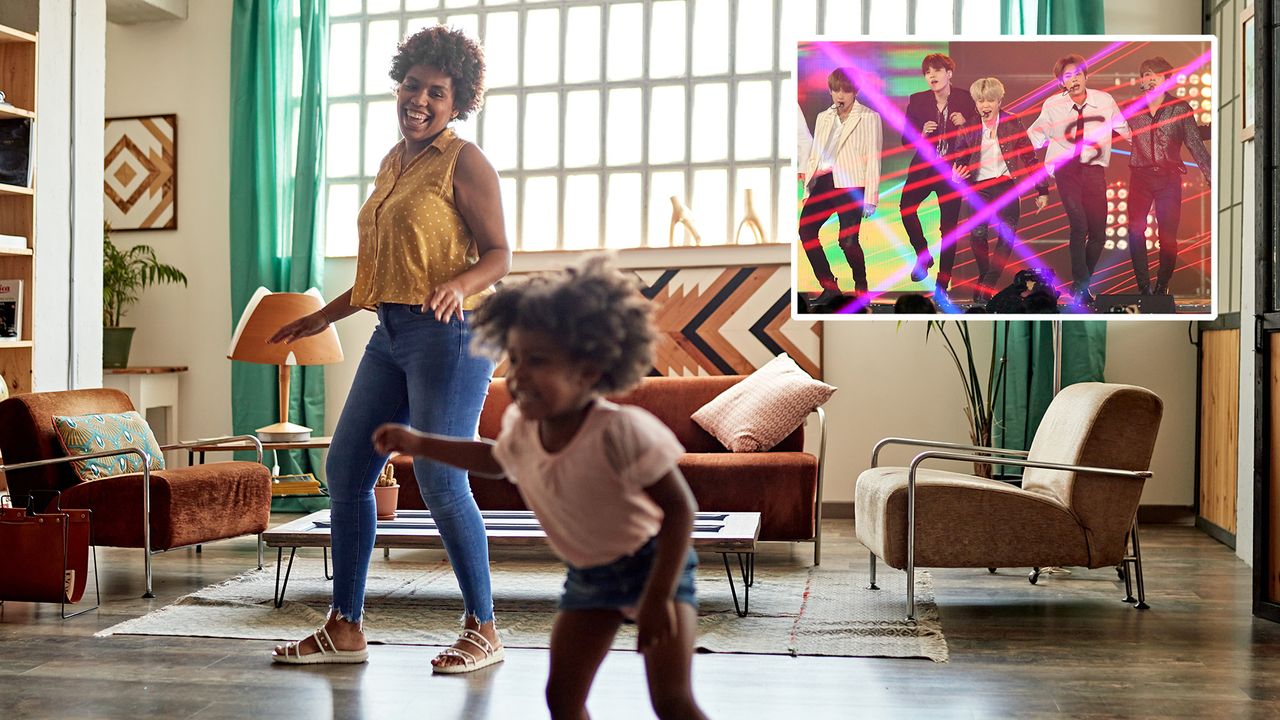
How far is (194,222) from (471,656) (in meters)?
4.36

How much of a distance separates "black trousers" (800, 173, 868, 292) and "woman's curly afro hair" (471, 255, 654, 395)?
3.05 meters

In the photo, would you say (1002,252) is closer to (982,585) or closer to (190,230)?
(982,585)

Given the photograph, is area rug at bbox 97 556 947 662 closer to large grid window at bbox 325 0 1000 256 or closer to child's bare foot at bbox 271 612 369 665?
child's bare foot at bbox 271 612 369 665

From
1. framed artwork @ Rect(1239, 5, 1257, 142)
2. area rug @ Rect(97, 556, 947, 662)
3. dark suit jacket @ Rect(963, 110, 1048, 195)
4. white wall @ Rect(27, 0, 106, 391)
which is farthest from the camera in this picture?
white wall @ Rect(27, 0, 106, 391)

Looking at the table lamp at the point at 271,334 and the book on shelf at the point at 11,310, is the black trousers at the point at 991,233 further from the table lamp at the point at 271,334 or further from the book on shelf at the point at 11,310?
the book on shelf at the point at 11,310

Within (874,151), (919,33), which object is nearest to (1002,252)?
(874,151)

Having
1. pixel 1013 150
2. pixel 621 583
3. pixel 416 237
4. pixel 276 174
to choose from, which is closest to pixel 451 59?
pixel 416 237

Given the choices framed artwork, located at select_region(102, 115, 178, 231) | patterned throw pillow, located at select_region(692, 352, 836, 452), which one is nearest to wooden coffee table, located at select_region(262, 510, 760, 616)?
patterned throw pillow, located at select_region(692, 352, 836, 452)

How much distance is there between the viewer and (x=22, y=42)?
15.5ft

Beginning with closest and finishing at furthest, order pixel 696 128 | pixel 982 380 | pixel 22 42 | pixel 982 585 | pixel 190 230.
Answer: pixel 982 585, pixel 22 42, pixel 982 380, pixel 696 128, pixel 190 230

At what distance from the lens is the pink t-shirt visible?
144 cm

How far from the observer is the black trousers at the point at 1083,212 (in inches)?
168

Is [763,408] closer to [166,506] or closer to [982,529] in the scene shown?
[982,529]

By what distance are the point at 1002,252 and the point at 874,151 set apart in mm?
604
